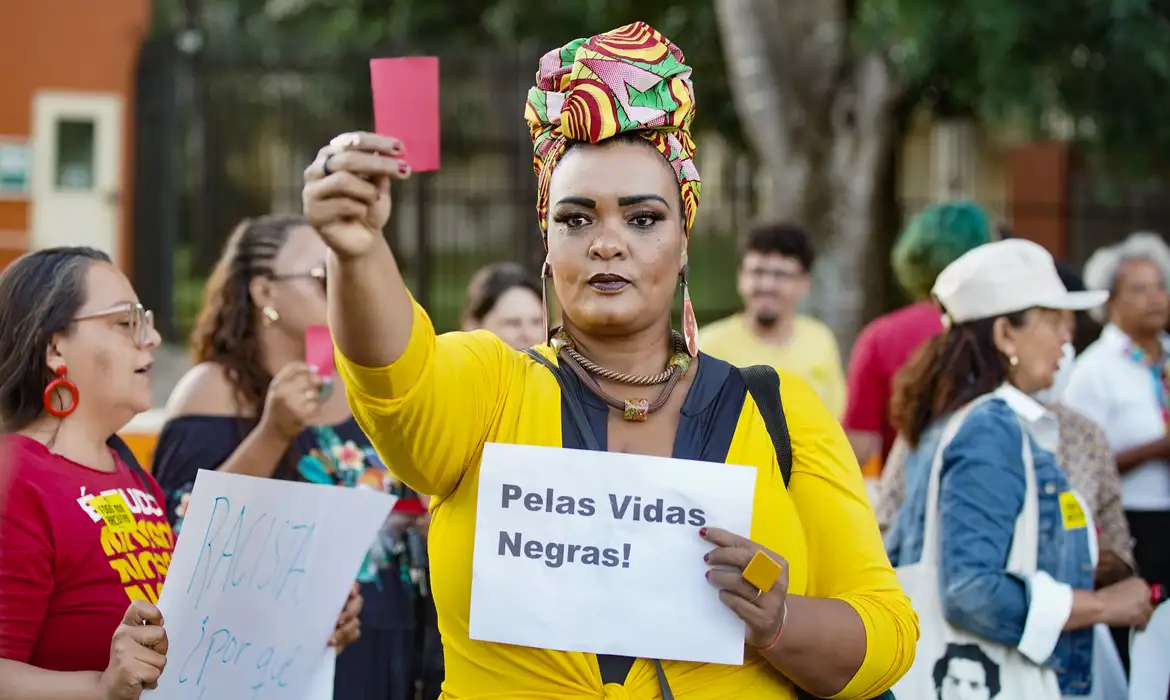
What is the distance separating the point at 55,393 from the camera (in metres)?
3.25

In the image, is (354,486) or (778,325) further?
(778,325)

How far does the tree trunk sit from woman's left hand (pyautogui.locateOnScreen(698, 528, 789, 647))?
30.4ft

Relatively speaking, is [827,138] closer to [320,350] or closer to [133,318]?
[320,350]

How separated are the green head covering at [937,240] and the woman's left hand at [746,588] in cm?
381

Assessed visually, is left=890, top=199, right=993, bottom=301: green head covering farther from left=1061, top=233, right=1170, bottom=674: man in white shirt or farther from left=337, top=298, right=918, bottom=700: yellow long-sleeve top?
left=337, top=298, right=918, bottom=700: yellow long-sleeve top

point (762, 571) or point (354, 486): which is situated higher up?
point (762, 571)

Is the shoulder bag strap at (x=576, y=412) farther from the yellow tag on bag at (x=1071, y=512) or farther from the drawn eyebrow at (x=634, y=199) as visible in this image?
the yellow tag on bag at (x=1071, y=512)

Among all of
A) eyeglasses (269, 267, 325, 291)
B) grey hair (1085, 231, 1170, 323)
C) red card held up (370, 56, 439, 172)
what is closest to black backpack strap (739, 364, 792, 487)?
red card held up (370, 56, 439, 172)

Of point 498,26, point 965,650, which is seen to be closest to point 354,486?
point 965,650

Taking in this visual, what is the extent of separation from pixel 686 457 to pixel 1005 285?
6.90 ft

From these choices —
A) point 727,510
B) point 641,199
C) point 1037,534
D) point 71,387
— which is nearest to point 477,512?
point 727,510

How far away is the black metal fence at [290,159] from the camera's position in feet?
38.4

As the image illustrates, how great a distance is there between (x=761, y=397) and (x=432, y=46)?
12.0 metres

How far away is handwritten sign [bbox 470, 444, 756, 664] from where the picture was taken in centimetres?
251
